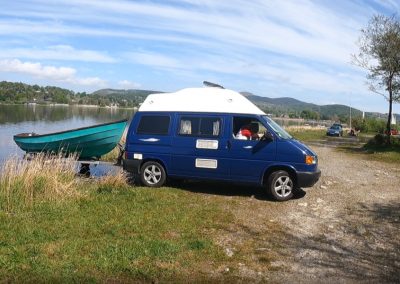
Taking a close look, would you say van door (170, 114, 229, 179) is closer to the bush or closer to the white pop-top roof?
the white pop-top roof

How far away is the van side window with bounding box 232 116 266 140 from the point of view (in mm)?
11125

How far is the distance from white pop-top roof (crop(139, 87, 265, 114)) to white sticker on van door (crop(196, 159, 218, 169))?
4.18 feet

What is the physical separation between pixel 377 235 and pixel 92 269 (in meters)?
5.06

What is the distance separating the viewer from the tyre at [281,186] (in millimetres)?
10641

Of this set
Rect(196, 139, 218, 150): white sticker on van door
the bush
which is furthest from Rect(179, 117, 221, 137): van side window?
the bush

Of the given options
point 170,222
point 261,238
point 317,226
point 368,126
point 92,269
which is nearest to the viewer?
point 92,269

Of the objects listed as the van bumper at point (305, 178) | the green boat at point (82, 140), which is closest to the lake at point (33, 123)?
the green boat at point (82, 140)

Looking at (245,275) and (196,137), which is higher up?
(196,137)

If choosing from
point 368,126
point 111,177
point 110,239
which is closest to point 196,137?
point 111,177

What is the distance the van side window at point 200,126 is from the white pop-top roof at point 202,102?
9.8 inches

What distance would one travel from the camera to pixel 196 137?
11.3 m

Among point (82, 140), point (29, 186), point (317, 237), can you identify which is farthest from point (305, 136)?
point (29, 186)

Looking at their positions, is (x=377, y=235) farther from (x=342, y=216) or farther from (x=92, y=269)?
(x=92, y=269)

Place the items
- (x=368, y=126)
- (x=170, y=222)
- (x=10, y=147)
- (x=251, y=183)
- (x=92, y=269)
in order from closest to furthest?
1. (x=92, y=269)
2. (x=170, y=222)
3. (x=251, y=183)
4. (x=10, y=147)
5. (x=368, y=126)
